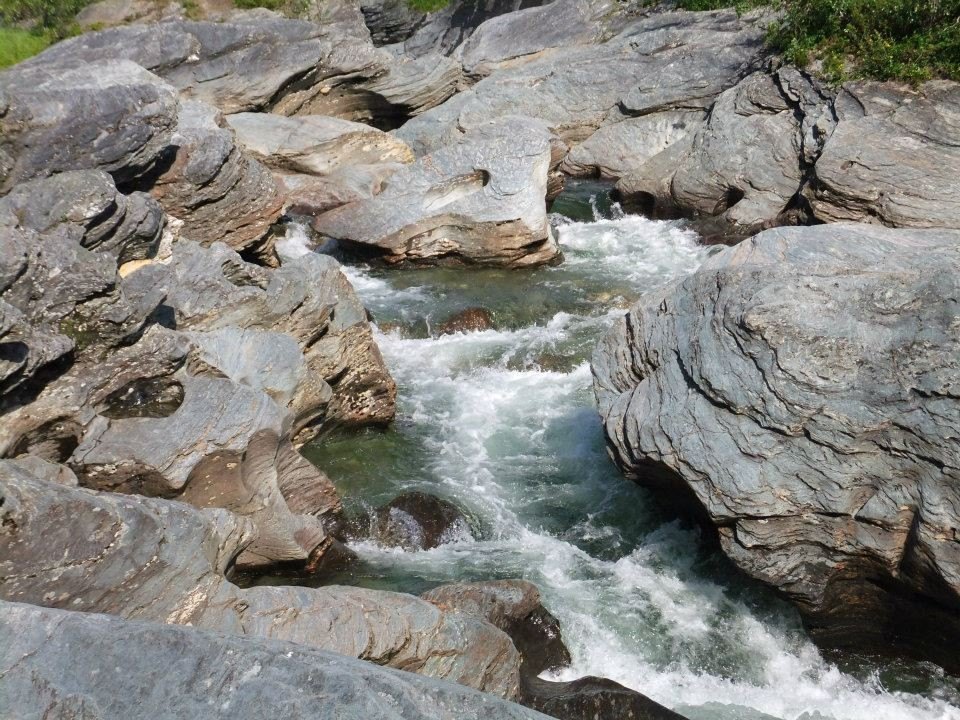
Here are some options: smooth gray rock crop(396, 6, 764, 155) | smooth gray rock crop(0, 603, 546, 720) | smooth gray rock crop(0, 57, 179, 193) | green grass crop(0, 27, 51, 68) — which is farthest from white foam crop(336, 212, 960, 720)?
green grass crop(0, 27, 51, 68)

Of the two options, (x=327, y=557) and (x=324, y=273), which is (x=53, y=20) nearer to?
(x=324, y=273)

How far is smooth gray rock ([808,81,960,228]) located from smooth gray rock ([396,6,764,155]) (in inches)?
148

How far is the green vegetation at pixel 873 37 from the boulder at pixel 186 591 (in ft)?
43.5

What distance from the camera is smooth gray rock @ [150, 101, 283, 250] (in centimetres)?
1341

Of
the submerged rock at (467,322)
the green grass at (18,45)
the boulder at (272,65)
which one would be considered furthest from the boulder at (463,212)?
the green grass at (18,45)

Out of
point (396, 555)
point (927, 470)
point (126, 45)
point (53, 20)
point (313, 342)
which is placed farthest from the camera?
point (53, 20)

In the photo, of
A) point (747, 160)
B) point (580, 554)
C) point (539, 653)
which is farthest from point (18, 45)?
point (539, 653)

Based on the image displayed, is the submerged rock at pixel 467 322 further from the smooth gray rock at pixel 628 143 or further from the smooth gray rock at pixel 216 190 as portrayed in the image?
the smooth gray rock at pixel 628 143

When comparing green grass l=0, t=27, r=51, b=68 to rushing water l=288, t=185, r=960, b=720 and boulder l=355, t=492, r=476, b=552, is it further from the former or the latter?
boulder l=355, t=492, r=476, b=552

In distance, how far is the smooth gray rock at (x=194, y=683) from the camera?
326 cm

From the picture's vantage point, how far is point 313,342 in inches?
415

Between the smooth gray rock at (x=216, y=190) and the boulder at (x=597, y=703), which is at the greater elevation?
the smooth gray rock at (x=216, y=190)

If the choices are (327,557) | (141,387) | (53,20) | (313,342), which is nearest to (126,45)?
(53,20)

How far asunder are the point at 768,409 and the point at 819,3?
42.4 ft
